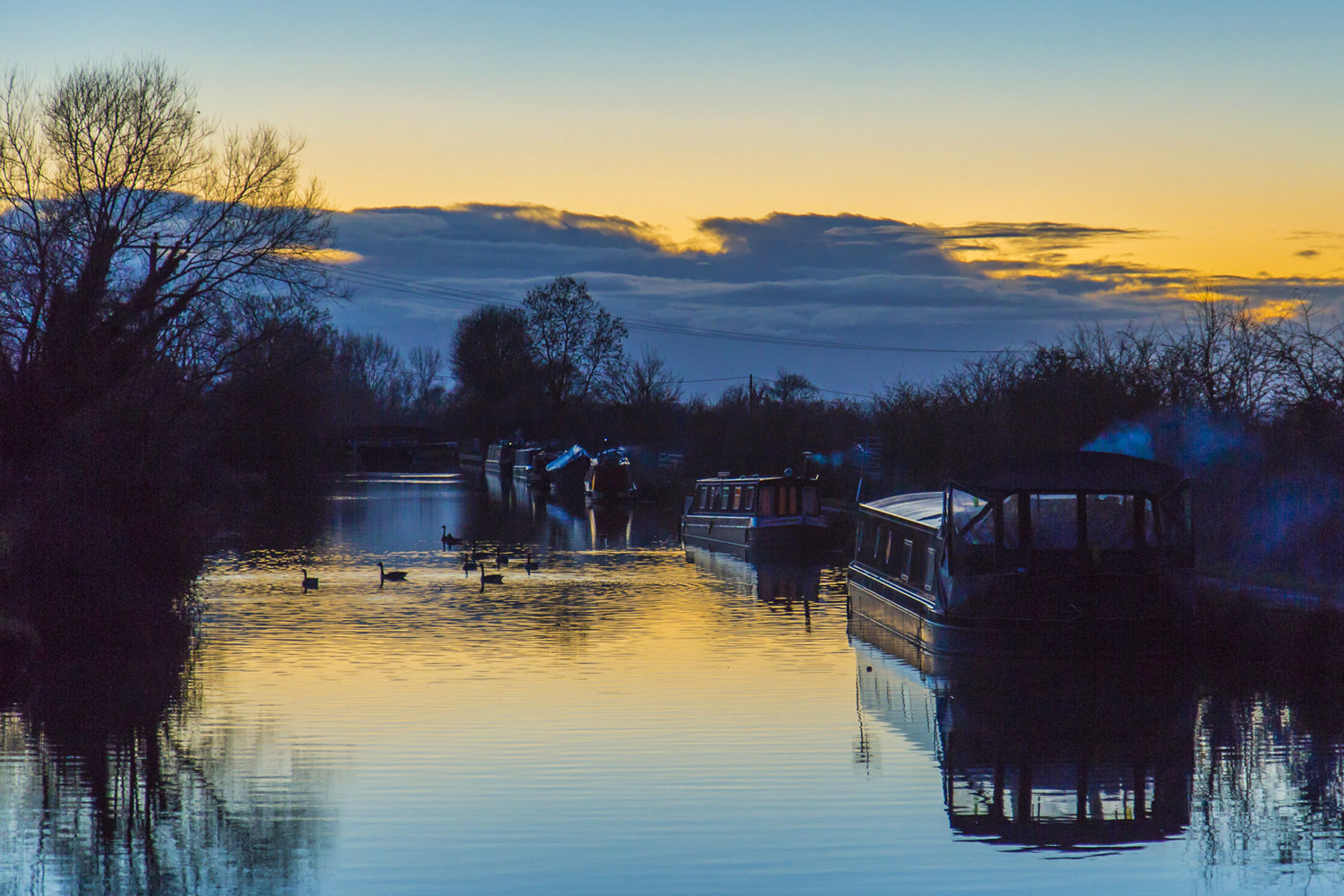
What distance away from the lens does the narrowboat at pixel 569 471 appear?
7794cm

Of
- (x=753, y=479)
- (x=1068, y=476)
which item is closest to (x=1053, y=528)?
(x=1068, y=476)

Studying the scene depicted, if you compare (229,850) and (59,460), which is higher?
(59,460)

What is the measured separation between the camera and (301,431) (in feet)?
197

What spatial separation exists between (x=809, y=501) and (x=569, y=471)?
1676 inches

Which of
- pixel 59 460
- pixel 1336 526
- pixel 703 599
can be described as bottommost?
pixel 703 599

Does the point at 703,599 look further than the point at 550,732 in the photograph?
Yes

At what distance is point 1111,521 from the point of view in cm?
1814

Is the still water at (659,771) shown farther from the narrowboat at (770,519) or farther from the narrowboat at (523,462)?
the narrowboat at (523,462)

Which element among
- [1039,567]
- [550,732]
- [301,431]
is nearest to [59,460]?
[550,732]

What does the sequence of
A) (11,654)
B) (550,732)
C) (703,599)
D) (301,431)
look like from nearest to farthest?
(550,732) → (11,654) → (703,599) → (301,431)

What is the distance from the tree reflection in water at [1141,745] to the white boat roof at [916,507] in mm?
1827

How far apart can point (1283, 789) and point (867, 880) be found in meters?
4.55

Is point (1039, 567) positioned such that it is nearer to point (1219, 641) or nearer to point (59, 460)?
point (1219, 641)

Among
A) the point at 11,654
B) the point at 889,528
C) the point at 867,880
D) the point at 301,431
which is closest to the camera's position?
the point at 867,880
